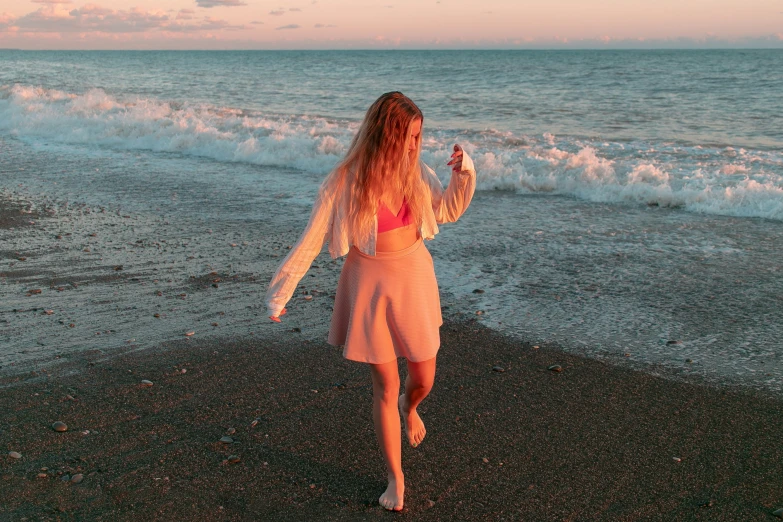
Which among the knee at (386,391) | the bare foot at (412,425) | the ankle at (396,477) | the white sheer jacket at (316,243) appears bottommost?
the ankle at (396,477)

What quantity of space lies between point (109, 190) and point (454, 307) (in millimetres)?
7929

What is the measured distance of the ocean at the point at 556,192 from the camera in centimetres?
593

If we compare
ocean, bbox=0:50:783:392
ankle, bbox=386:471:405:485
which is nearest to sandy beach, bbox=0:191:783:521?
ankle, bbox=386:471:405:485

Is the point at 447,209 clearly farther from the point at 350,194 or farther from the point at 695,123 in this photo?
the point at 695,123

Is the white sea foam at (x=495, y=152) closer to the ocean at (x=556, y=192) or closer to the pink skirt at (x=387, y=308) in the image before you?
the ocean at (x=556, y=192)

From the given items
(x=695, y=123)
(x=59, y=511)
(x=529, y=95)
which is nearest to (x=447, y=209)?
(x=59, y=511)

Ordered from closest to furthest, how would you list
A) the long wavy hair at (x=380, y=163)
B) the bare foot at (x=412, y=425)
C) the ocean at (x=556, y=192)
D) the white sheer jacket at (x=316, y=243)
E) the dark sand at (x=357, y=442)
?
the long wavy hair at (x=380, y=163), the white sheer jacket at (x=316, y=243), the dark sand at (x=357, y=442), the bare foot at (x=412, y=425), the ocean at (x=556, y=192)

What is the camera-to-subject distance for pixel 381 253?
314 centimetres

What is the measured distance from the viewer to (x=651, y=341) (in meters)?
5.51

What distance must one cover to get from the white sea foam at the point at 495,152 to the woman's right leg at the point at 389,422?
860 cm

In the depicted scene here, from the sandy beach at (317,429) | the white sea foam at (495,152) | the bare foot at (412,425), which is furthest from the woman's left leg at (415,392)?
the white sea foam at (495,152)

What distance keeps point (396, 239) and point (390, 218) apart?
0.10m

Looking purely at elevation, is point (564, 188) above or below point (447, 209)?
below

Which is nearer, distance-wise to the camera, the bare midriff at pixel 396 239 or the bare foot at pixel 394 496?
the bare midriff at pixel 396 239
